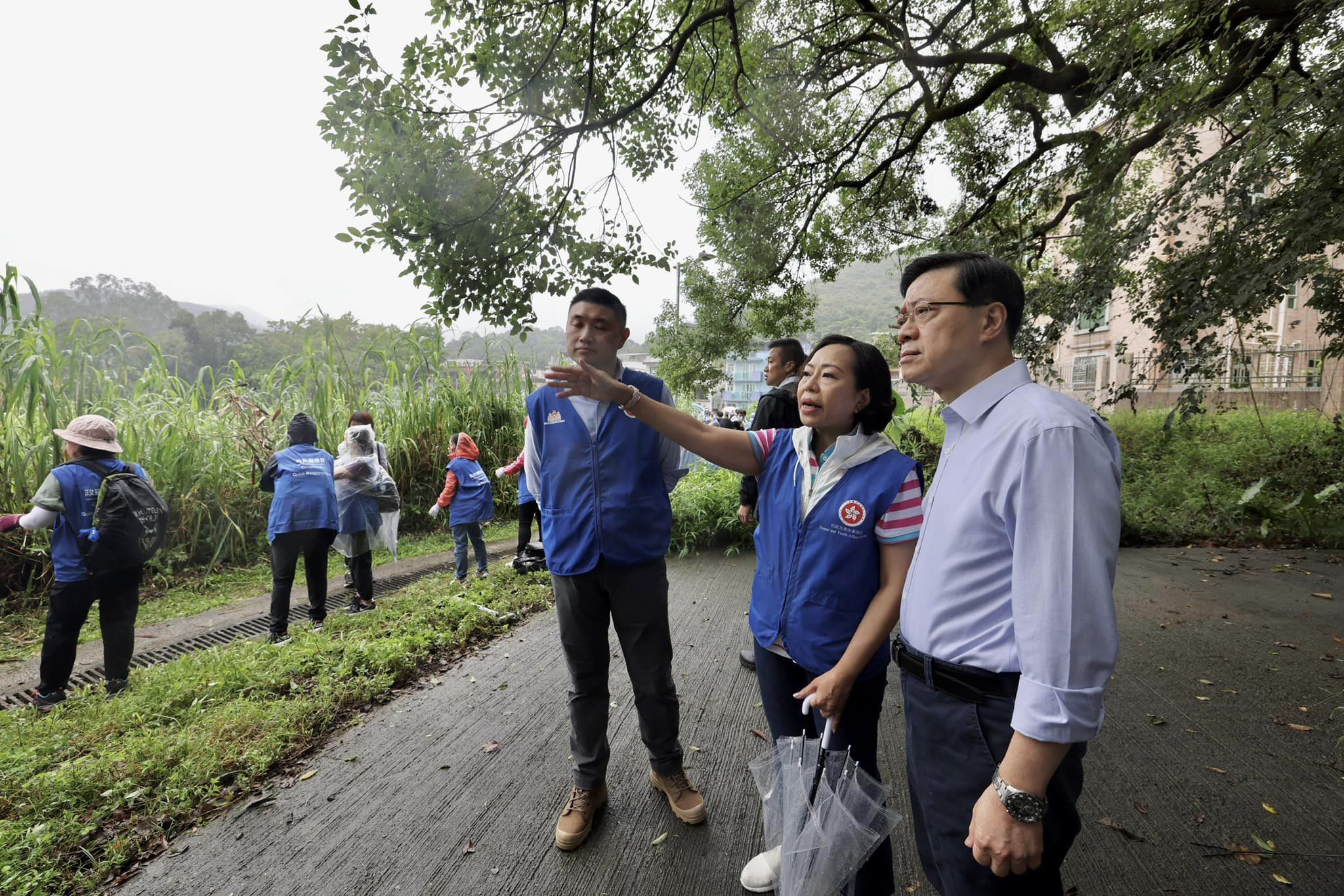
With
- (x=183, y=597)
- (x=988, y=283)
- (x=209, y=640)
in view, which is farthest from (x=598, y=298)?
(x=183, y=597)

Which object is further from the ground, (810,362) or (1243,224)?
(1243,224)

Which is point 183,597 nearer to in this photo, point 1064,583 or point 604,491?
point 604,491

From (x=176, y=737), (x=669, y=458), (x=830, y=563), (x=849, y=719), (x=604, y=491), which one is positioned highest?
(x=669, y=458)

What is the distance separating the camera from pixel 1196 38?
456 centimetres

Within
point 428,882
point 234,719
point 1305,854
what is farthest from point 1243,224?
point 234,719

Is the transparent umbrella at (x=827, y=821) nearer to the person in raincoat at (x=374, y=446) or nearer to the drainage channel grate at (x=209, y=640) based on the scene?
the drainage channel grate at (x=209, y=640)

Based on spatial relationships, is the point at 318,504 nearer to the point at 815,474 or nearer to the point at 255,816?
the point at 255,816

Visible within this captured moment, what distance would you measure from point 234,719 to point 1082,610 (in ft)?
12.9

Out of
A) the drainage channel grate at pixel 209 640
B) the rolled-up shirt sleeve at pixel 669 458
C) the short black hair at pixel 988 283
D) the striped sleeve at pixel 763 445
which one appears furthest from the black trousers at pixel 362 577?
the short black hair at pixel 988 283

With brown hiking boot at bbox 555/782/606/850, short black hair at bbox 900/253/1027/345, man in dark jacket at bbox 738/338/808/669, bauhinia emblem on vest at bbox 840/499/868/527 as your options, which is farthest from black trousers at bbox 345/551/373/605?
short black hair at bbox 900/253/1027/345

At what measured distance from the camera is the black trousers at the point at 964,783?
110cm

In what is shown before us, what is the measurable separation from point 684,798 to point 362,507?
451 cm

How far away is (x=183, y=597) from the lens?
6512 mm

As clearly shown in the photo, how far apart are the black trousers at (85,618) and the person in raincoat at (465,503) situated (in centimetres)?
Answer: 268
